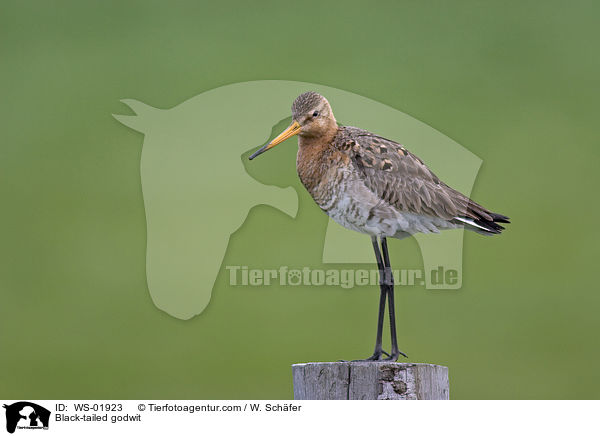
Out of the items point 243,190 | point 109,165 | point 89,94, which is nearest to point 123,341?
point 243,190

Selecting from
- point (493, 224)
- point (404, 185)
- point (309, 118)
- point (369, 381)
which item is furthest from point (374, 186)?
point (369, 381)

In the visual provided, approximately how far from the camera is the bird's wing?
22.9ft

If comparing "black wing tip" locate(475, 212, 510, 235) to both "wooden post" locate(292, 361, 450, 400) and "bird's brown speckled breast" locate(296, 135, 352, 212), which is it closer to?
"bird's brown speckled breast" locate(296, 135, 352, 212)

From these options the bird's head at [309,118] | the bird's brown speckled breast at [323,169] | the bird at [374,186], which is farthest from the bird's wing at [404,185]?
the bird's head at [309,118]

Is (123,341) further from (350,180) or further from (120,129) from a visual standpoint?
(350,180)
